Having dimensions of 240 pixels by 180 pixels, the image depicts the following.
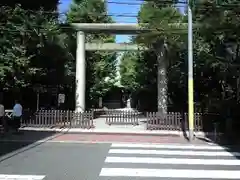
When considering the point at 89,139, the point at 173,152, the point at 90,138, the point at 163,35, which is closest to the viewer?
the point at 173,152

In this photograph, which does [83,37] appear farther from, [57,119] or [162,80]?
[57,119]

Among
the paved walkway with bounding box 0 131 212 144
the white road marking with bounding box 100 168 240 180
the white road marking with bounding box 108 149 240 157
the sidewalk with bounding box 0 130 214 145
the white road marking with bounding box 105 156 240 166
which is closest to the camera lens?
the white road marking with bounding box 100 168 240 180

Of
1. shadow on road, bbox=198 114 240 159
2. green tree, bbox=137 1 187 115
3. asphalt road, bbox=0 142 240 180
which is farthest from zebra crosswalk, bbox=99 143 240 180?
green tree, bbox=137 1 187 115

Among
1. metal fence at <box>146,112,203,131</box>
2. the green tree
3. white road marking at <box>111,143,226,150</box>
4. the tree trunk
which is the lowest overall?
white road marking at <box>111,143,226,150</box>

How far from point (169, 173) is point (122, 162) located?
1.85 metres

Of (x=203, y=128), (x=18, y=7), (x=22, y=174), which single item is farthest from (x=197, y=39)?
(x=22, y=174)

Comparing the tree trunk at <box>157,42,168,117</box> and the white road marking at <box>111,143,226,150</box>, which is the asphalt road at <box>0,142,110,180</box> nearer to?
the white road marking at <box>111,143,226,150</box>

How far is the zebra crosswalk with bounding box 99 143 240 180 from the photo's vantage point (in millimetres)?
9516

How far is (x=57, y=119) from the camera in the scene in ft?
75.6

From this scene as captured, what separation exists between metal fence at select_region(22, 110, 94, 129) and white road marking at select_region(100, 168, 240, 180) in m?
12.7

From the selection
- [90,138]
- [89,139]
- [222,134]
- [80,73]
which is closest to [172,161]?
[89,139]

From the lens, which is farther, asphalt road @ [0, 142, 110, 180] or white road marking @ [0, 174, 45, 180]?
asphalt road @ [0, 142, 110, 180]

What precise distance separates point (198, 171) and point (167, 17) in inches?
651

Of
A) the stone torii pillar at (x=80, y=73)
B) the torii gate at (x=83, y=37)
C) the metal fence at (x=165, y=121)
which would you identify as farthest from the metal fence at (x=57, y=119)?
the stone torii pillar at (x=80, y=73)
